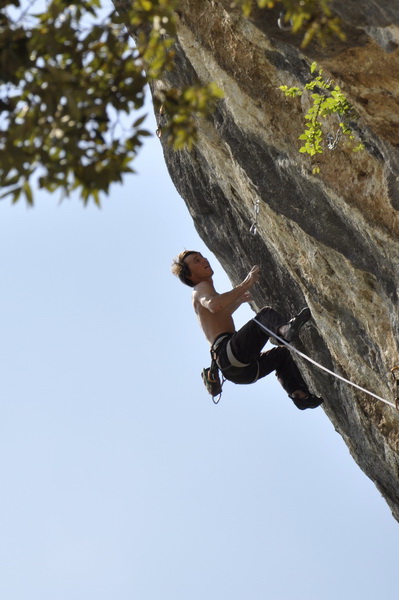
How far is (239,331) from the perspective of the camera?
27.9ft

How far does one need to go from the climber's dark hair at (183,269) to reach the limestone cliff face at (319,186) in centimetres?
89

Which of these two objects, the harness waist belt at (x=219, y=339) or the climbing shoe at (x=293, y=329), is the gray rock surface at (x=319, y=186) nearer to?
the climbing shoe at (x=293, y=329)

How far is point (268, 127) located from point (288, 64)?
2.73 ft

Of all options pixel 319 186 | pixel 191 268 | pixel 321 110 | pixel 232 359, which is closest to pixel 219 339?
pixel 232 359

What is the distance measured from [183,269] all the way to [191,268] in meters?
0.10

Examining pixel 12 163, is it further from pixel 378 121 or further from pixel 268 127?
pixel 268 127

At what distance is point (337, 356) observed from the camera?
381 inches

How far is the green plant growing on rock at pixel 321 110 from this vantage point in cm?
699

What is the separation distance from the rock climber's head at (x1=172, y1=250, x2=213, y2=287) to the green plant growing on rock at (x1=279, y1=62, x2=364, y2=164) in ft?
5.65

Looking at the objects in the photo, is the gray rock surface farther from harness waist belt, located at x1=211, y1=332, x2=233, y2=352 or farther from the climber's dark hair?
harness waist belt, located at x1=211, y1=332, x2=233, y2=352

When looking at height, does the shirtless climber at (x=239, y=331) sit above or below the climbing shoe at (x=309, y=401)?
above

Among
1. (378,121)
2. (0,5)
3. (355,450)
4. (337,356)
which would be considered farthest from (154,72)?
(355,450)

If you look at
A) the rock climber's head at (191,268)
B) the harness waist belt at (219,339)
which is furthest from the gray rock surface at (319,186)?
the harness waist belt at (219,339)

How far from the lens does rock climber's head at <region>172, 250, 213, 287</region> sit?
9.05 m
